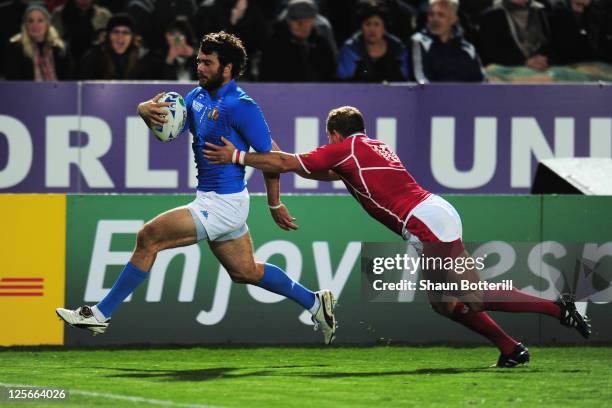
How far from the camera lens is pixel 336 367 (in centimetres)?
923

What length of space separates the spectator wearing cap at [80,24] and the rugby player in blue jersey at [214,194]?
17.1 ft

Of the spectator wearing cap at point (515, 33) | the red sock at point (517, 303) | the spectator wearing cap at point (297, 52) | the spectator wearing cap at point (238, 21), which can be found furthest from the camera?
the spectator wearing cap at point (515, 33)

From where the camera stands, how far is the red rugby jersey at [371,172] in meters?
8.97

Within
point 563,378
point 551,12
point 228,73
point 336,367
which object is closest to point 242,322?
point 336,367

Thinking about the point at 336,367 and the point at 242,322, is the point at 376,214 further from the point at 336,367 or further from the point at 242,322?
the point at 242,322

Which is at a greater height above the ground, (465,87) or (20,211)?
(465,87)

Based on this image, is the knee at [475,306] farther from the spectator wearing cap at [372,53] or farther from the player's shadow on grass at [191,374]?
the spectator wearing cap at [372,53]

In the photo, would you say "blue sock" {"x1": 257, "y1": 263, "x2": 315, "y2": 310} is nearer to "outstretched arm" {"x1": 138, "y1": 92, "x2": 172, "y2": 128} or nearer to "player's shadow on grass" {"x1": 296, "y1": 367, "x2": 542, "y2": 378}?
"player's shadow on grass" {"x1": 296, "y1": 367, "x2": 542, "y2": 378}

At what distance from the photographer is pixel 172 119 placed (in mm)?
9094

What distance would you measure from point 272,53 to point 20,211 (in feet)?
12.7

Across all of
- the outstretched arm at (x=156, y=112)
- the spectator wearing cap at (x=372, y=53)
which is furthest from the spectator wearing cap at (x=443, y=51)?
the outstretched arm at (x=156, y=112)

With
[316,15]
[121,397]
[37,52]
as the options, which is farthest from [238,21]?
[121,397]

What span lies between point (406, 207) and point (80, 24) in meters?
6.29

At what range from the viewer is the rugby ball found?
9102mm
